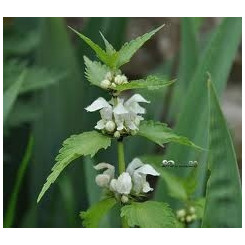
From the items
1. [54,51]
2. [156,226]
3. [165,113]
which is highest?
[54,51]

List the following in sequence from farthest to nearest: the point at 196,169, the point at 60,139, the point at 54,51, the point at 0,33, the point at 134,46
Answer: the point at 54,51 < the point at 60,139 < the point at 0,33 < the point at 196,169 < the point at 134,46

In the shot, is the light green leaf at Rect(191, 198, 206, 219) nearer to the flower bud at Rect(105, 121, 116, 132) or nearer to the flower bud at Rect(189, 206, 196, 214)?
the flower bud at Rect(189, 206, 196, 214)

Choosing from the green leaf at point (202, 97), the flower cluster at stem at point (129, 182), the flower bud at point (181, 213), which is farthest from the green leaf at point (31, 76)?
the flower cluster at stem at point (129, 182)

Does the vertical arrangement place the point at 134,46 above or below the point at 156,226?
above

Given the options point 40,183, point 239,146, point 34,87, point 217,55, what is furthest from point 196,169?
point 239,146

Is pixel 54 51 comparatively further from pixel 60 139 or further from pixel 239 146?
pixel 239 146

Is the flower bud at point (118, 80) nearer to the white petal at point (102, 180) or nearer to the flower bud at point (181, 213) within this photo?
the white petal at point (102, 180)
